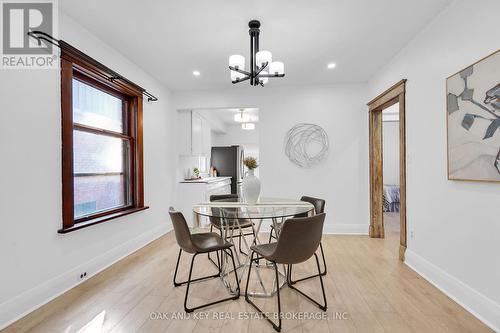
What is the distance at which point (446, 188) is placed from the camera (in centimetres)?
227

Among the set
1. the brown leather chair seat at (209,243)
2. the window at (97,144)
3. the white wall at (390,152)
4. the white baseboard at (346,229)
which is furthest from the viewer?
the white wall at (390,152)

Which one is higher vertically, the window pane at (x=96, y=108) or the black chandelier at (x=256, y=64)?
the black chandelier at (x=256, y=64)

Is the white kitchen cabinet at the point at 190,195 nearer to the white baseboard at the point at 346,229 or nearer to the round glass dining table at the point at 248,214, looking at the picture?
the round glass dining table at the point at 248,214

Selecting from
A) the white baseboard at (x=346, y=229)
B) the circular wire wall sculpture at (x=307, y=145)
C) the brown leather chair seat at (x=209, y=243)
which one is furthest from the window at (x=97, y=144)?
the white baseboard at (x=346, y=229)

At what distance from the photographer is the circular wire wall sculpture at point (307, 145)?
4.25 m

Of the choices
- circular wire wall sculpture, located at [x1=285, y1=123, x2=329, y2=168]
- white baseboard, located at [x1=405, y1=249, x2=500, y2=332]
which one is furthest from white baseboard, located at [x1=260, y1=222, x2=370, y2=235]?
white baseboard, located at [x1=405, y1=249, x2=500, y2=332]

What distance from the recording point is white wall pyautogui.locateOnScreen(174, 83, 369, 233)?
4.20 metres

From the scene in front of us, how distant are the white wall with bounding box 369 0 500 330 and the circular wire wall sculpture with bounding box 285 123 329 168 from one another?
4.75ft

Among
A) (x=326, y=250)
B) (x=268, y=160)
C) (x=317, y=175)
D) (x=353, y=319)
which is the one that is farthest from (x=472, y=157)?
(x=268, y=160)

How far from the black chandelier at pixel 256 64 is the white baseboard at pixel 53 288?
2.43 metres

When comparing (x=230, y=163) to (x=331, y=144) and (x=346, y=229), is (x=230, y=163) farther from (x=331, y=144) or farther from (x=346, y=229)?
(x=346, y=229)

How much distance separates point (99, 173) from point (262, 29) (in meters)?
2.44

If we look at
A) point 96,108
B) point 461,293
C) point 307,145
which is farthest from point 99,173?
point 461,293

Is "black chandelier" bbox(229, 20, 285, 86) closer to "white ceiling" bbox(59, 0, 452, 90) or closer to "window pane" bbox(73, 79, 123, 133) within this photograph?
"white ceiling" bbox(59, 0, 452, 90)
